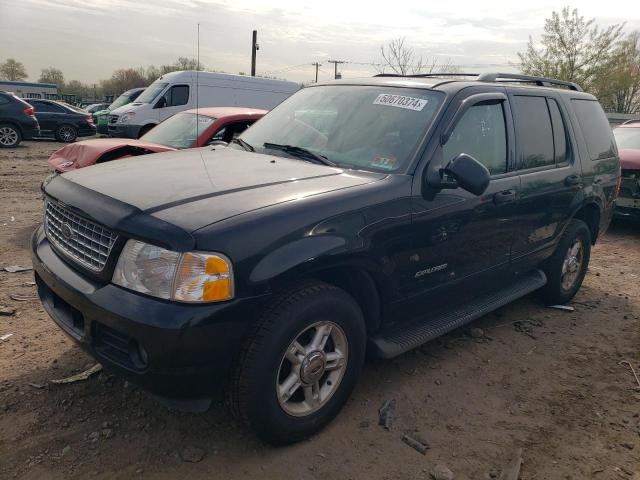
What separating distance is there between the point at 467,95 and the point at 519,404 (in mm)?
1957

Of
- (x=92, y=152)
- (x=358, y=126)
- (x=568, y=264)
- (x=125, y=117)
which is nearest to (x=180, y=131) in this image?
(x=92, y=152)

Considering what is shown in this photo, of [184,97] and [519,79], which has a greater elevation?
[519,79]

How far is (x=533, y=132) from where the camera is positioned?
158 inches

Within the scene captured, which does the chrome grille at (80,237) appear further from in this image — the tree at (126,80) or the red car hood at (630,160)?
the tree at (126,80)

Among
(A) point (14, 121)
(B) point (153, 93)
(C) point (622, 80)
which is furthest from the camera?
(C) point (622, 80)

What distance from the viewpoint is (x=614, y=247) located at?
7.20 meters

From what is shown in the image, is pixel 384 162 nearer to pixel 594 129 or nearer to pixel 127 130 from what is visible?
pixel 594 129

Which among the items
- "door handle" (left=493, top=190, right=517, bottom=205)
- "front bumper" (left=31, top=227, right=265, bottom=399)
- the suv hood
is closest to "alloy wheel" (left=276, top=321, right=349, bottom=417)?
"front bumper" (left=31, top=227, right=265, bottom=399)

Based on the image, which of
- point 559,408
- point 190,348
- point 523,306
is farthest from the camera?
point 523,306

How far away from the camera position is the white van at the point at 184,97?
616 inches

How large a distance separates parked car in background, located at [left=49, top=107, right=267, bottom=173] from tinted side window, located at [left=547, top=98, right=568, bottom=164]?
315 cm

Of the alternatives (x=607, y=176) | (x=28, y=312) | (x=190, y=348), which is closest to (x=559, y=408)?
(x=190, y=348)

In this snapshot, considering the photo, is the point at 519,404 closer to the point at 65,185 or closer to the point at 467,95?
the point at 467,95

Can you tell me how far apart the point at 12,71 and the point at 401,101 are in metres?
107
